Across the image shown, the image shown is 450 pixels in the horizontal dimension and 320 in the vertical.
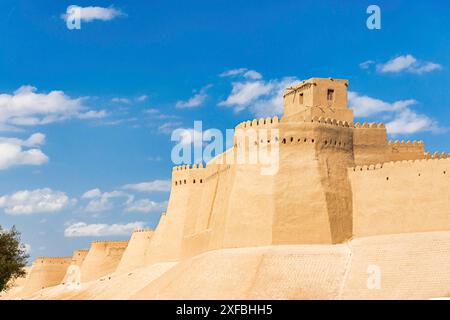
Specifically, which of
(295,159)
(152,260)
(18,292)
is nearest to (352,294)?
(295,159)

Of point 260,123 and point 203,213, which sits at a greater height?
point 260,123

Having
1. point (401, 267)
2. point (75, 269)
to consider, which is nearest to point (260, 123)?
point (401, 267)

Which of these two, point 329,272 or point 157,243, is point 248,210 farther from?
point 157,243

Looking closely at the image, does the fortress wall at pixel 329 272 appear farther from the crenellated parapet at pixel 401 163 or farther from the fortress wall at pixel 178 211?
the fortress wall at pixel 178 211

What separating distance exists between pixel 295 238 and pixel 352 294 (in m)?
6.85

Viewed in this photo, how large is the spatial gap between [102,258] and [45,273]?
15.8 m

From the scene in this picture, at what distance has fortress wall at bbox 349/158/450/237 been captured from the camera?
46.9 m

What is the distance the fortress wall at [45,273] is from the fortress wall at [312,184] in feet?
188

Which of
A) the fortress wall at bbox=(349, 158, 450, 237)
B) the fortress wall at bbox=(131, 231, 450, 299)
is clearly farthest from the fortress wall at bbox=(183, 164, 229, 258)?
the fortress wall at bbox=(349, 158, 450, 237)

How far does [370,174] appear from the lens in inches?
2039

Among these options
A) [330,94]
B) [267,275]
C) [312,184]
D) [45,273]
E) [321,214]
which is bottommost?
[45,273]

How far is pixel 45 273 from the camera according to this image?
103562mm

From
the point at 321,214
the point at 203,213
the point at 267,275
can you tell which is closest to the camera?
the point at 267,275
